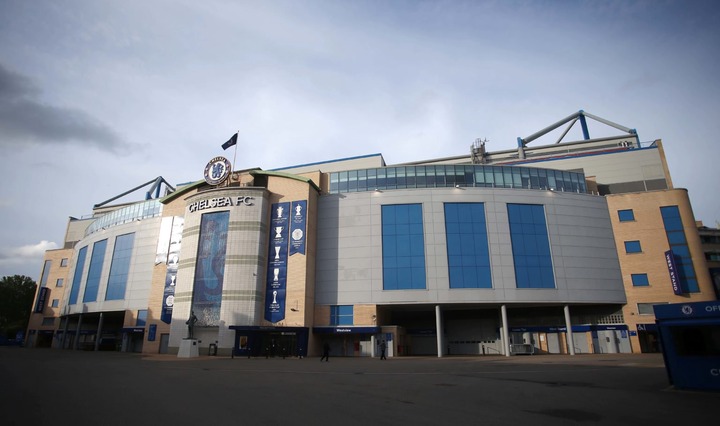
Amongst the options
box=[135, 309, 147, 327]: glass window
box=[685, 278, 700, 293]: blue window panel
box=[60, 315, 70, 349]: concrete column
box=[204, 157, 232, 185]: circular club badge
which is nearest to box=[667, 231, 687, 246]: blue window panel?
box=[685, 278, 700, 293]: blue window panel

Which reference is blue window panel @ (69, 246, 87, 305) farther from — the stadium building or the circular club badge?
the circular club badge

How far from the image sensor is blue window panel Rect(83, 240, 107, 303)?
69.6 meters

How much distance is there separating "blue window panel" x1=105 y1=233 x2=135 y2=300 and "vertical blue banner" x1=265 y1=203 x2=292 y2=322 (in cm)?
2886

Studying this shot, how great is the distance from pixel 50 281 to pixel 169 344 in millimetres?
51667

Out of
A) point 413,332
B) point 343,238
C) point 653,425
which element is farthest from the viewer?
point 413,332

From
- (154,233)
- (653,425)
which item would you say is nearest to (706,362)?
(653,425)

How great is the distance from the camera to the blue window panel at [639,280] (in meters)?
53.5

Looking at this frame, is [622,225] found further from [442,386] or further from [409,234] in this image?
[442,386]

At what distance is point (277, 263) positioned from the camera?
52469mm

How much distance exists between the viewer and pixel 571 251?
54.3 meters

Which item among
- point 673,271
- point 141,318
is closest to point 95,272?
point 141,318

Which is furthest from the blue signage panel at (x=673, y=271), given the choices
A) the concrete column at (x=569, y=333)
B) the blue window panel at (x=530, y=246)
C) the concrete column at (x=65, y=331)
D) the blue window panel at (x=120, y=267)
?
the concrete column at (x=65, y=331)

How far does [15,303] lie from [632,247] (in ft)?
417

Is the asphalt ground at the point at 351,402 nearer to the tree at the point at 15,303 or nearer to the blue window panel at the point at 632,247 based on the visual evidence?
the blue window panel at the point at 632,247
